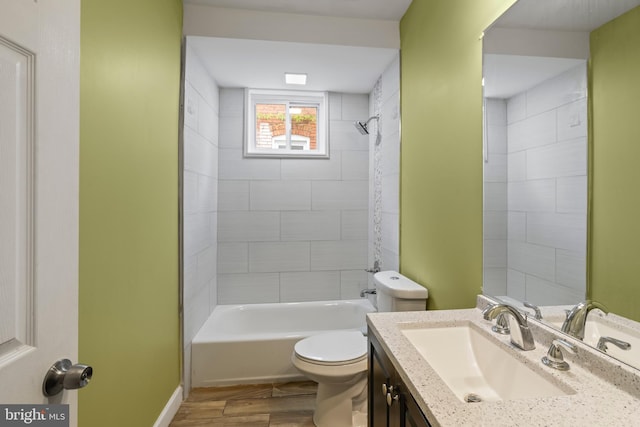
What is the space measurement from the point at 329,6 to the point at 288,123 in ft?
4.13

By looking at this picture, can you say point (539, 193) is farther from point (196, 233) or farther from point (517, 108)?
point (196, 233)

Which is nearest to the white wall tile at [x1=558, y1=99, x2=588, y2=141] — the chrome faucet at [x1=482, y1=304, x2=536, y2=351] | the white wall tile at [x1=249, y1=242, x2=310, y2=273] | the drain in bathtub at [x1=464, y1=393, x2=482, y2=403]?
the chrome faucet at [x1=482, y1=304, x2=536, y2=351]

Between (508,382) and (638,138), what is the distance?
0.74 m

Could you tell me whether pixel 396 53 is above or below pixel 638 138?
above

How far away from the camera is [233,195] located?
3.01m

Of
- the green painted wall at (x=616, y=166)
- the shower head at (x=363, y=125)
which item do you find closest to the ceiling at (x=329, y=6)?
the shower head at (x=363, y=125)

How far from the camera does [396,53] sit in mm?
2295

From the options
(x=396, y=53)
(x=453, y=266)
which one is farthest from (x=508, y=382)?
(x=396, y=53)

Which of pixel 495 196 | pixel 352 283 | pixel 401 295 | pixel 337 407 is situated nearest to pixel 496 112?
pixel 495 196

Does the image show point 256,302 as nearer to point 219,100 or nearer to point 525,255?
point 219,100

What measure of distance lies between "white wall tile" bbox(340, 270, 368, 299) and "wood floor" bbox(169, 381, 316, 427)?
3.38 ft

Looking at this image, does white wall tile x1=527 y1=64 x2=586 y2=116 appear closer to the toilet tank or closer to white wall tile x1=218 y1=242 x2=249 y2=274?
the toilet tank

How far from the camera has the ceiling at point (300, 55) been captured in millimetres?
2084

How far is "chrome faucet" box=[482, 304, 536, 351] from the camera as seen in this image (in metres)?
0.94
